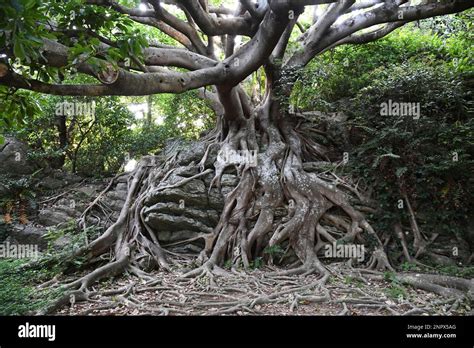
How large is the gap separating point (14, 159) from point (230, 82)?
6445mm

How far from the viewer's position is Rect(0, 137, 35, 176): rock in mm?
7984

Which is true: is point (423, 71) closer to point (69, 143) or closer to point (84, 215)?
point (84, 215)

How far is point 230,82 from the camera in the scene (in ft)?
17.2

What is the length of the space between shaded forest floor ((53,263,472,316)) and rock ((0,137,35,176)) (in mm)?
5235

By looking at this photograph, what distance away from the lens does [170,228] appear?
607cm

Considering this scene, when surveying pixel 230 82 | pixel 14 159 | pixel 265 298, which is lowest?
pixel 265 298

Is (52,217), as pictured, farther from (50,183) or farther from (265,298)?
(265,298)

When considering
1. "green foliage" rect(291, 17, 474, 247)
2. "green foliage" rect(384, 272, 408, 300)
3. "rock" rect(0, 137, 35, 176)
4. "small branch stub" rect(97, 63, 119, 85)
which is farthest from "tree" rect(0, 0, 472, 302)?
"rock" rect(0, 137, 35, 176)

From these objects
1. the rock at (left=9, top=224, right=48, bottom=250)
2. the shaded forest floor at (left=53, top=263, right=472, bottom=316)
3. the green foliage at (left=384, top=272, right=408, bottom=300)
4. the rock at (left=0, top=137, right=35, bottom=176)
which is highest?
the rock at (left=0, top=137, right=35, bottom=176)

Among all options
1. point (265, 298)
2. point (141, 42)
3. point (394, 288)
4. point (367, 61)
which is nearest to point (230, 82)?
point (141, 42)

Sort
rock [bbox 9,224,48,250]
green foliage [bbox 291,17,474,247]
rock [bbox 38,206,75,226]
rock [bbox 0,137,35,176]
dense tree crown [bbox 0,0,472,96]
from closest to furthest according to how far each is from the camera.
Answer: dense tree crown [bbox 0,0,472,96]
green foliage [bbox 291,17,474,247]
rock [bbox 9,224,48,250]
rock [bbox 38,206,75,226]
rock [bbox 0,137,35,176]

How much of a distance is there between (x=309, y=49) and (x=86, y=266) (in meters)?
6.36

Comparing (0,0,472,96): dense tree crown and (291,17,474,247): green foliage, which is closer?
(0,0,472,96): dense tree crown

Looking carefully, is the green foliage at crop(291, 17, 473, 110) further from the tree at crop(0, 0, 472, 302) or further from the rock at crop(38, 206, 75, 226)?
the rock at crop(38, 206, 75, 226)
